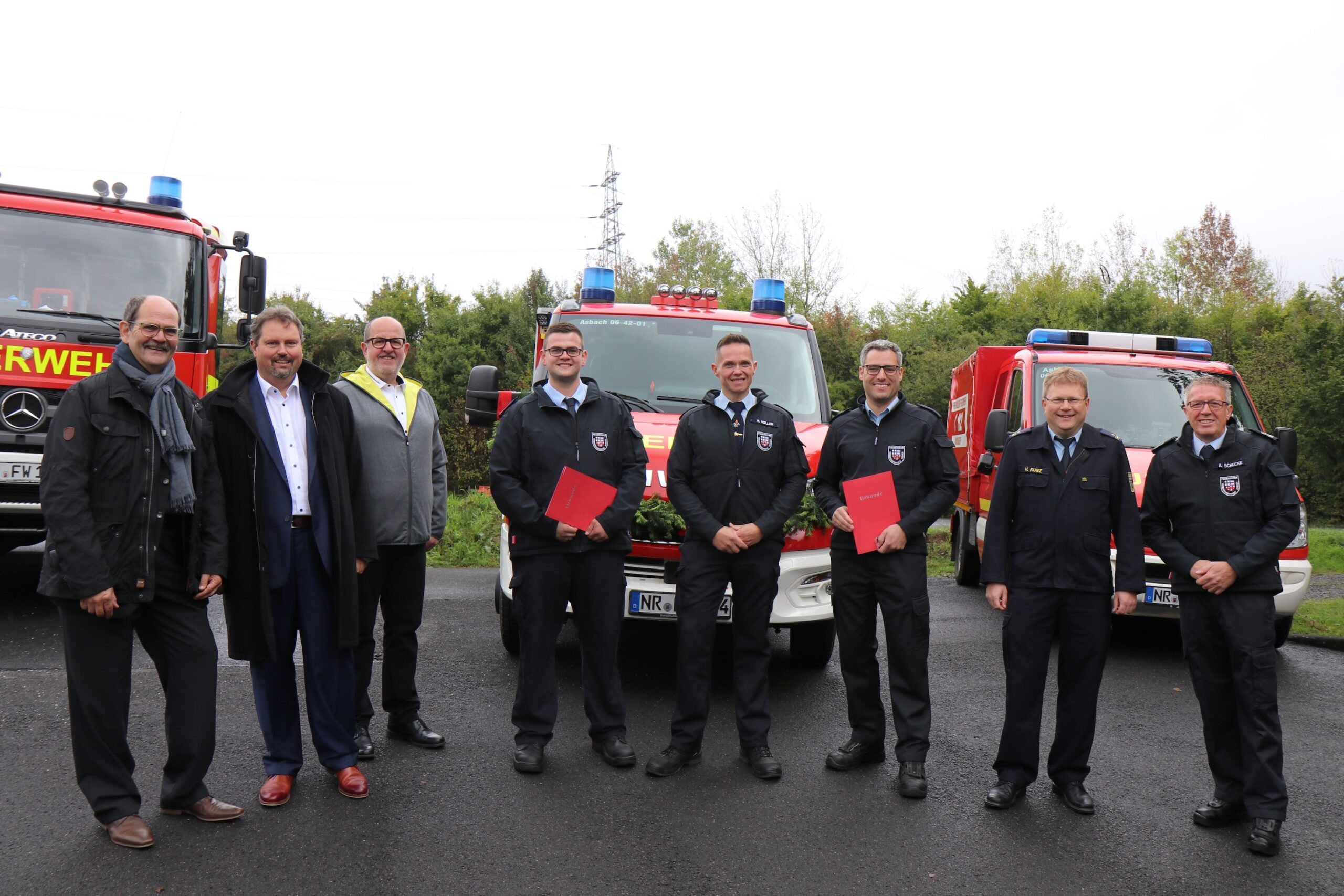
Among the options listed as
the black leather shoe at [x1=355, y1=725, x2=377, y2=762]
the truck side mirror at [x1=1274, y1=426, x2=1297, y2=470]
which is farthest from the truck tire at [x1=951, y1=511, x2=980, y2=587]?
the black leather shoe at [x1=355, y1=725, x2=377, y2=762]

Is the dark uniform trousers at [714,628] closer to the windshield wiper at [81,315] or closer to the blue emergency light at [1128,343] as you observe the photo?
the windshield wiper at [81,315]

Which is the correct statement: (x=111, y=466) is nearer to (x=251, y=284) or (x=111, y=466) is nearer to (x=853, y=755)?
(x=853, y=755)

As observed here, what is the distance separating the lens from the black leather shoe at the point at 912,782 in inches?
182

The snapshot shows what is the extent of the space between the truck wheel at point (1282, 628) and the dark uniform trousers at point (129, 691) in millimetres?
7020

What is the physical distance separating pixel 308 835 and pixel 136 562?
1.23 m

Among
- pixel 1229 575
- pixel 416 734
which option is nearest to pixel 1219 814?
pixel 1229 575

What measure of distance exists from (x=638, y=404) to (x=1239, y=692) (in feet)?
12.3

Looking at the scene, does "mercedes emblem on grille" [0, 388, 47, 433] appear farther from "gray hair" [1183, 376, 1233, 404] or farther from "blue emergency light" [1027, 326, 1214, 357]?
"blue emergency light" [1027, 326, 1214, 357]

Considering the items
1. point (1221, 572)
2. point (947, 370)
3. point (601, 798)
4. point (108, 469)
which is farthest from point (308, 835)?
point (947, 370)

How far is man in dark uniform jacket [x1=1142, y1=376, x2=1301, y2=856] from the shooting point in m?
4.33

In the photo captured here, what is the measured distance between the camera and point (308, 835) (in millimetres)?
4012

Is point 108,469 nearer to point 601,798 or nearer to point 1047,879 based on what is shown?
point 601,798

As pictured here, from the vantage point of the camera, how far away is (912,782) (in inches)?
183

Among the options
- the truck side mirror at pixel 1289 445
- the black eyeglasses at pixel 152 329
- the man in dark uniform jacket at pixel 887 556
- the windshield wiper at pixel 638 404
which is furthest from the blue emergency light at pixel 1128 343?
the black eyeglasses at pixel 152 329
